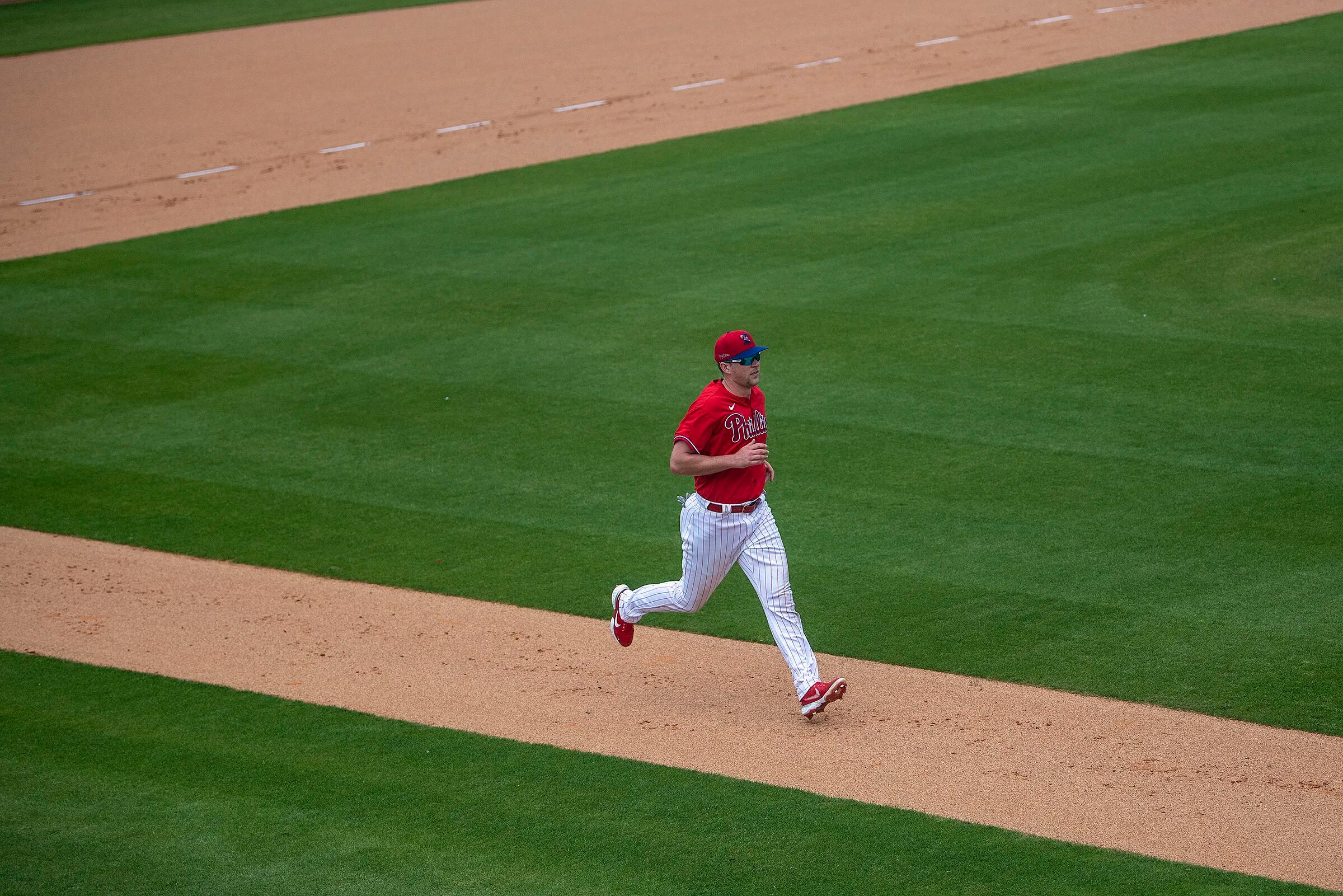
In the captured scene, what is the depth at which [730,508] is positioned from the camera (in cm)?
706

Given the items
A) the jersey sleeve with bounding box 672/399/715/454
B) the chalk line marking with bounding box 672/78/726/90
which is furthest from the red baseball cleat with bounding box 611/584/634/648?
the chalk line marking with bounding box 672/78/726/90

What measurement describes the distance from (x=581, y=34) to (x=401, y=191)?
11969 millimetres

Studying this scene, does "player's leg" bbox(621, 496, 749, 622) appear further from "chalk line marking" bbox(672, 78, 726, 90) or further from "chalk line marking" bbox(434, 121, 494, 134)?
"chalk line marking" bbox(672, 78, 726, 90)

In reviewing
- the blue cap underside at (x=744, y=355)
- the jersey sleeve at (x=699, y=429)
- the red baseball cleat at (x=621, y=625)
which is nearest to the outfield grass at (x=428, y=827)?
the red baseball cleat at (x=621, y=625)

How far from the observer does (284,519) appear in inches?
391

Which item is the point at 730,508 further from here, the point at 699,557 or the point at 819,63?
the point at 819,63

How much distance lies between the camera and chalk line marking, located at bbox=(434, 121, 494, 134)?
74.1 feet

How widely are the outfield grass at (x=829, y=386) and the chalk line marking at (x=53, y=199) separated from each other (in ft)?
10.8

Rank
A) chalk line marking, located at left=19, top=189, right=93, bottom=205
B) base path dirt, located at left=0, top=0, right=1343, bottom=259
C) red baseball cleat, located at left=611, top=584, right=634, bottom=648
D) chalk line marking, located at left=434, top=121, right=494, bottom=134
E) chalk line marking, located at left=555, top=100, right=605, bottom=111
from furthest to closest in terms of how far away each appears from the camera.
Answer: chalk line marking, located at left=555, top=100, right=605, bottom=111 < chalk line marking, located at left=434, top=121, right=494, bottom=134 < base path dirt, located at left=0, top=0, right=1343, bottom=259 < chalk line marking, located at left=19, top=189, right=93, bottom=205 < red baseball cleat, located at left=611, top=584, right=634, bottom=648

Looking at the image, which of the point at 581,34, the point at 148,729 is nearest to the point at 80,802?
the point at 148,729

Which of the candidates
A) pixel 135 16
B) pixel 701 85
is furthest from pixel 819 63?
pixel 135 16

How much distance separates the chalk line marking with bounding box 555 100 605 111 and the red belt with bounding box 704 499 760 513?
56.7 feet

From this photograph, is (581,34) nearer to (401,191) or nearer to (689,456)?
(401,191)

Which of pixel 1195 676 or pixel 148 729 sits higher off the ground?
pixel 148 729
